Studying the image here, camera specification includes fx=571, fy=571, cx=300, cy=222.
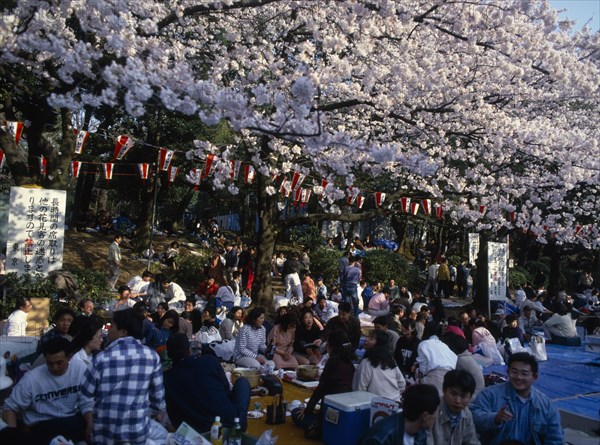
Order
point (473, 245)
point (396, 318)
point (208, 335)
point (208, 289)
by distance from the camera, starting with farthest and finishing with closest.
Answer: point (473, 245) → point (208, 289) → point (396, 318) → point (208, 335)

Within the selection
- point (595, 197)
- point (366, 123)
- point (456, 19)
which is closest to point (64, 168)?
point (366, 123)

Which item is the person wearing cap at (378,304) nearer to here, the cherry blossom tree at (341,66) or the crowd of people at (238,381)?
the cherry blossom tree at (341,66)

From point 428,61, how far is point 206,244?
16.4m

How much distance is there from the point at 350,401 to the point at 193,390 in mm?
1475

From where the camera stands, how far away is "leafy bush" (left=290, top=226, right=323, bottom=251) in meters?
24.6

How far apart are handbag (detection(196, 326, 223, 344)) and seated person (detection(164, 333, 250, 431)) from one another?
418 cm

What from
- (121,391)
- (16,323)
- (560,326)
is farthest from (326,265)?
(121,391)

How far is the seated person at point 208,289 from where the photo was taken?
14.1m

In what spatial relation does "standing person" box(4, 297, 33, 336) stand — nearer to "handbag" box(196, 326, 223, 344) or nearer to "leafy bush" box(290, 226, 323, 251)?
"handbag" box(196, 326, 223, 344)

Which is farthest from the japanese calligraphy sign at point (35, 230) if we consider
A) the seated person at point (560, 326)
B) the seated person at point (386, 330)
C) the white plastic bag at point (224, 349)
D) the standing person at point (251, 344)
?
the seated person at point (560, 326)

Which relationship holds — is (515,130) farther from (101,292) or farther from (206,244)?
(206,244)

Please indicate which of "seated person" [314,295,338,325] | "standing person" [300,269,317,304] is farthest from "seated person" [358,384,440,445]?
"standing person" [300,269,317,304]

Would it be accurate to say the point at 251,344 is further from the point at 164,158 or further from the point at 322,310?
the point at 164,158

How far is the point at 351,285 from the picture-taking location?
1465cm
